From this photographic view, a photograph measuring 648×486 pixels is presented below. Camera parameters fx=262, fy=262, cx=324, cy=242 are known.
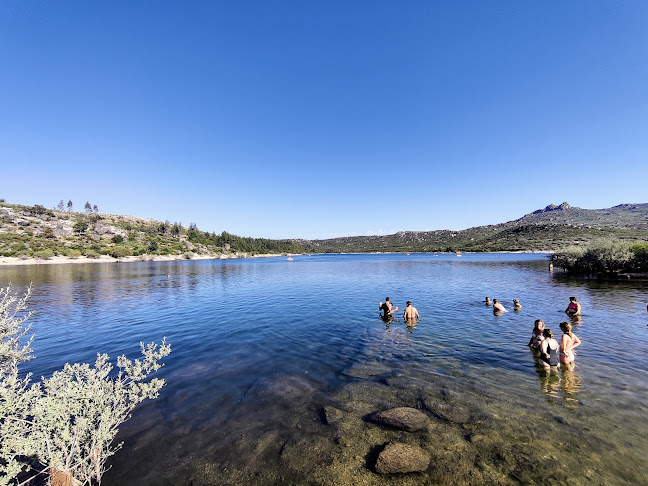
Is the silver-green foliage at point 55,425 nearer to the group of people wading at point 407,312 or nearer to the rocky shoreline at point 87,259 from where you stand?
the group of people wading at point 407,312

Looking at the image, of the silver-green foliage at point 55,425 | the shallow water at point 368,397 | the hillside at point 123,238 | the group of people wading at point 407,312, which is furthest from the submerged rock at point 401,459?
the hillside at point 123,238

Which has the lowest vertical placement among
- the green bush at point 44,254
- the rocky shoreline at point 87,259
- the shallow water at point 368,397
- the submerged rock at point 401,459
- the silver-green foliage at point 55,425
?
the shallow water at point 368,397

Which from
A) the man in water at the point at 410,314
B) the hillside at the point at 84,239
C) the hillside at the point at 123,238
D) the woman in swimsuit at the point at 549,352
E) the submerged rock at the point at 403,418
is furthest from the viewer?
the hillside at the point at 123,238

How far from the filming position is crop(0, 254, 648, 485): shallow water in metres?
6.68

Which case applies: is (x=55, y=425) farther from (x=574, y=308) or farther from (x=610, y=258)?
(x=610, y=258)

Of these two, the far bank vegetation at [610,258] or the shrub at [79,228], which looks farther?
the shrub at [79,228]

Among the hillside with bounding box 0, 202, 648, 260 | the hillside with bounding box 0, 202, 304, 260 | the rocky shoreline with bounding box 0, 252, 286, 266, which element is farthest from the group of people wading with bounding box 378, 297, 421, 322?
the hillside with bounding box 0, 202, 304, 260

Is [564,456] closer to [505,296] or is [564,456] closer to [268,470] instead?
[268,470]

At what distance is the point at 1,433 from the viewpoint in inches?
189

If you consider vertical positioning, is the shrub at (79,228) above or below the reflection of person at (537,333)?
above

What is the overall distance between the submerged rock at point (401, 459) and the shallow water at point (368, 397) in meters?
0.18

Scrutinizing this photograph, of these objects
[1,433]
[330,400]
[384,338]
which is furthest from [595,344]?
[1,433]

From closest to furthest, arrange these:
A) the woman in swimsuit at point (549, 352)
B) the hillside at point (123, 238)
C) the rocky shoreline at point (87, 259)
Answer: the woman in swimsuit at point (549, 352)
the rocky shoreline at point (87, 259)
the hillside at point (123, 238)

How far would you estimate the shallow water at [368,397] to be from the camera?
21.9 feet
